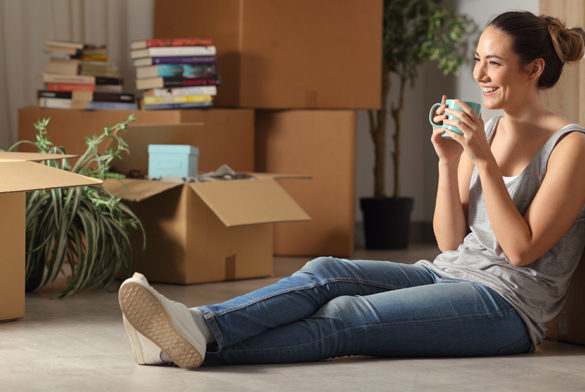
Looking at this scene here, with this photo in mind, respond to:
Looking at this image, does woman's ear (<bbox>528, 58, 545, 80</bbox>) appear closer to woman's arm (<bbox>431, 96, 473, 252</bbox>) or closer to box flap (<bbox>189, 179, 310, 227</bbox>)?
woman's arm (<bbox>431, 96, 473, 252</bbox>)

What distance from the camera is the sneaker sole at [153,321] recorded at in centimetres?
149

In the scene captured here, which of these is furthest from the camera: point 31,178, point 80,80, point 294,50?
point 294,50

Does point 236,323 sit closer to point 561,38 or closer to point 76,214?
point 561,38

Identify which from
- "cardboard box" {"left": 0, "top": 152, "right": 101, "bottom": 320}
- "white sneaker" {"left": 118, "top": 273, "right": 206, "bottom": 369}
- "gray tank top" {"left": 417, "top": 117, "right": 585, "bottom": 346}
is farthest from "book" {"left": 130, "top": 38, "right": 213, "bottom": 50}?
"white sneaker" {"left": 118, "top": 273, "right": 206, "bottom": 369}

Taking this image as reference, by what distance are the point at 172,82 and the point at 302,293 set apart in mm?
1920

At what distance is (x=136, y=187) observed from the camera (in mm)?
2736

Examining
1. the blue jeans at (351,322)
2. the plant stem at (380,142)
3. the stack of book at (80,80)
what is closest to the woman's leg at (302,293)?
the blue jeans at (351,322)

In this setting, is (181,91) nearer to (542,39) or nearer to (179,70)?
(179,70)

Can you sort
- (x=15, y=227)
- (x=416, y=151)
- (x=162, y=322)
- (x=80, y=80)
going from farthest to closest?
(x=416, y=151) < (x=80, y=80) < (x=15, y=227) < (x=162, y=322)

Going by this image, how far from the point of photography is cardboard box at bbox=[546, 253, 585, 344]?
5.95 ft

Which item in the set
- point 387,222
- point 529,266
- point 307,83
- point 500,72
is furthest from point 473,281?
point 387,222

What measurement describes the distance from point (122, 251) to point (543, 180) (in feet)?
4.48

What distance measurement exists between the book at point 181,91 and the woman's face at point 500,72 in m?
1.81

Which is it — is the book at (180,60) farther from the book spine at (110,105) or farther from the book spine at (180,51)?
the book spine at (110,105)
